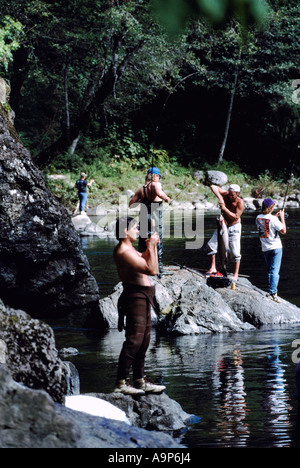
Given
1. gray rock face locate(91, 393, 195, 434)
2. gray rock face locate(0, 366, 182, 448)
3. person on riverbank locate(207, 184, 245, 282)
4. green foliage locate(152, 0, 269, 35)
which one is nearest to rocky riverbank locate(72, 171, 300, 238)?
person on riverbank locate(207, 184, 245, 282)

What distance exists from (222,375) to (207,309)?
9.55ft

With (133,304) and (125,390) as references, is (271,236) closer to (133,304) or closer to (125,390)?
(133,304)

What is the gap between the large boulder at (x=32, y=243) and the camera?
9.50 m

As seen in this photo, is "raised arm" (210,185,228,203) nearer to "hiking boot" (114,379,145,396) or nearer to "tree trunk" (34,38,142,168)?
"hiking boot" (114,379,145,396)

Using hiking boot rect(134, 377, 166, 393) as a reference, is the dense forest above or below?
above

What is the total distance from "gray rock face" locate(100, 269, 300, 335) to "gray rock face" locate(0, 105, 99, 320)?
1.20 meters

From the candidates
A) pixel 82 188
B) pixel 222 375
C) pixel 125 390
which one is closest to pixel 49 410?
pixel 125 390

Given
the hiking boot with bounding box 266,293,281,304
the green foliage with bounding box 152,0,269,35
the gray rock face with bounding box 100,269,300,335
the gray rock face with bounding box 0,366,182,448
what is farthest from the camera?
the hiking boot with bounding box 266,293,281,304

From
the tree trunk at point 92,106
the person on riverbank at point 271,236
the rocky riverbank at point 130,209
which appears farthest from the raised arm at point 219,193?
the tree trunk at point 92,106

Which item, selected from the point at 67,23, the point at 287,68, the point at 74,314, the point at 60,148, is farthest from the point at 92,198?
the point at 74,314

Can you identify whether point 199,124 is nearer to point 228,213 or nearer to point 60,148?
point 60,148

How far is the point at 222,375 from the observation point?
810 centimetres

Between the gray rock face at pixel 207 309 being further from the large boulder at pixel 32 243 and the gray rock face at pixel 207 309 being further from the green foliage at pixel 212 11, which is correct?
the green foliage at pixel 212 11

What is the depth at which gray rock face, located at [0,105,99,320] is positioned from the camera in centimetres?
950
